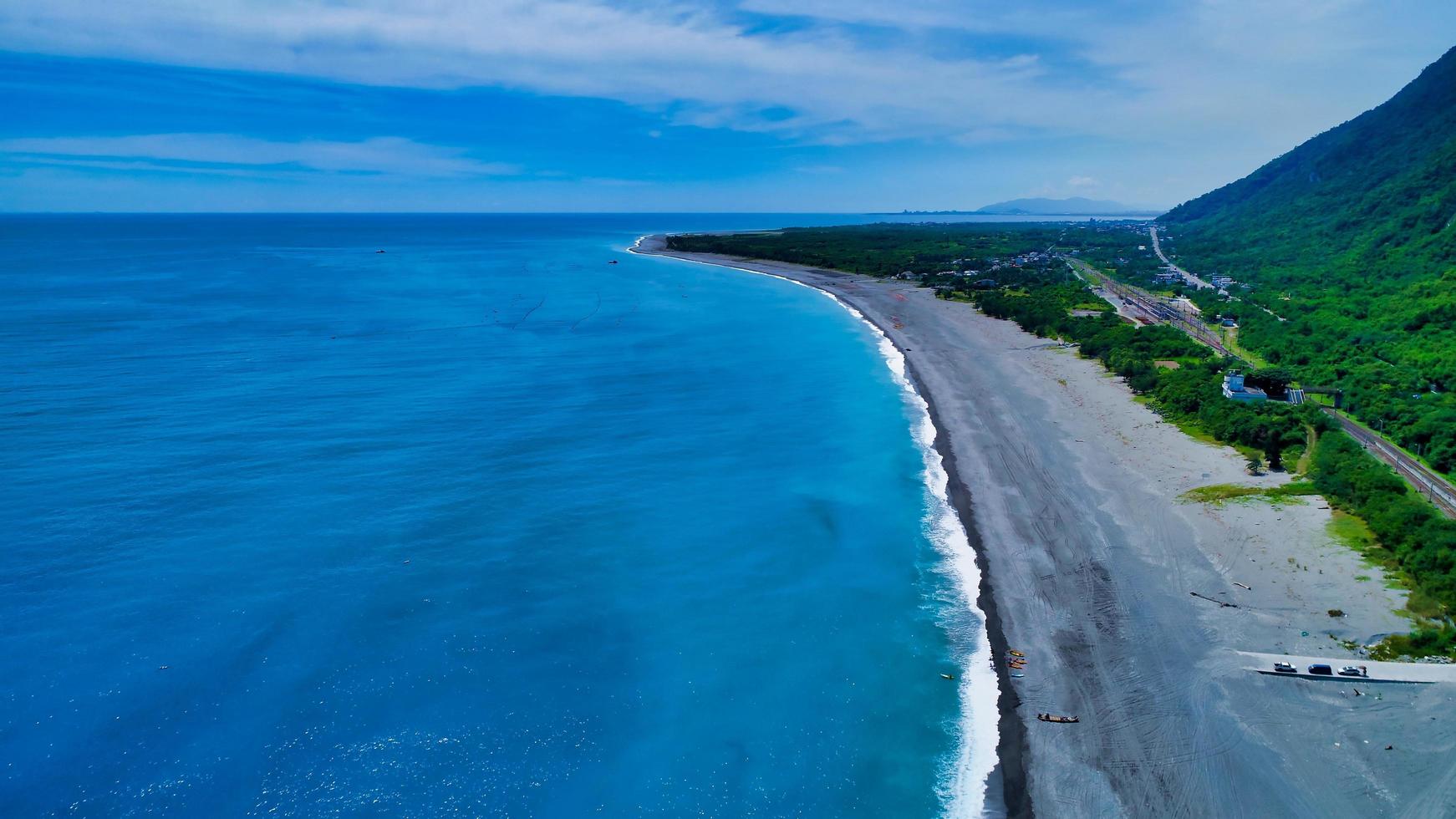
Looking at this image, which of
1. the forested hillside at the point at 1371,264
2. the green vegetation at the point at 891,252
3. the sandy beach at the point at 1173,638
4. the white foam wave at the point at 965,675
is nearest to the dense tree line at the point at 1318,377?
the forested hillside at the point at 1371,264

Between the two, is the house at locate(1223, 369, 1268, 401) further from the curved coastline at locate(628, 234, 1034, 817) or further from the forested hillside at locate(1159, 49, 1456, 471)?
the curved coastline at locate(628, 234, 1034, 817)

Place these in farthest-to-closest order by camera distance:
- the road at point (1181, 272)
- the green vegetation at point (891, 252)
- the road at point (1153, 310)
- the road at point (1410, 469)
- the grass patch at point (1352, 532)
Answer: the green vegetation at point (891, 252), the road at point (1181, 272), the road at point (1153, 310), the road at point (1410, 469), the grass patch at point (1352, 532)

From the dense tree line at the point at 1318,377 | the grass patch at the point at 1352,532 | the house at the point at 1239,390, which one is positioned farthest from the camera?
the house at the point at 1239,390

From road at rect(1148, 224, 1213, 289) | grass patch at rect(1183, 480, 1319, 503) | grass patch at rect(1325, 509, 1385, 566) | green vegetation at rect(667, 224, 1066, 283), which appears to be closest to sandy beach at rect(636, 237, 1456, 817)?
grass patch at rect(1325, 509, 1385, 566)

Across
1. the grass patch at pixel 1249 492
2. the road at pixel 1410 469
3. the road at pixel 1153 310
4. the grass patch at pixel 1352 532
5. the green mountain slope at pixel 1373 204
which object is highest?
the green mountain slope at pixel 1373 204

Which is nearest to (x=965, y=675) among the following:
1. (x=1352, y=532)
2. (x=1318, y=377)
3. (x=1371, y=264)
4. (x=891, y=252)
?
(x=1352, y=532)

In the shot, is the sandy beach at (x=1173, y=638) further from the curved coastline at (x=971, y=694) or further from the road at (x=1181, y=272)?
the road at (x=1181, y=272)
